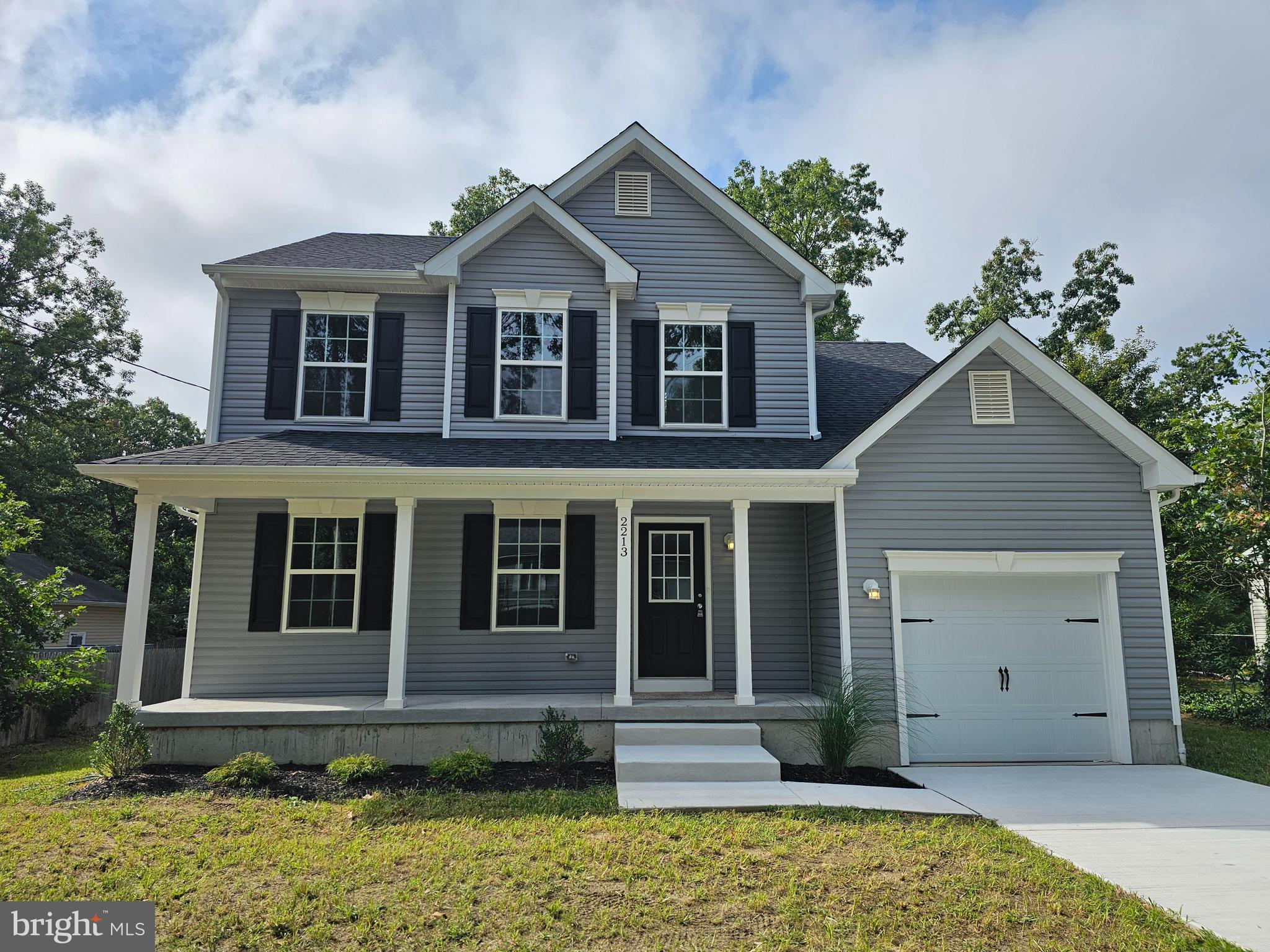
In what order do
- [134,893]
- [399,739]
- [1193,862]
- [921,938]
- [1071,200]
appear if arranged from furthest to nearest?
[1071,200] < [399,739] < [1193,862] < [134,893] < [921,938]

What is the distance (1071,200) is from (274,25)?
14.3 meters

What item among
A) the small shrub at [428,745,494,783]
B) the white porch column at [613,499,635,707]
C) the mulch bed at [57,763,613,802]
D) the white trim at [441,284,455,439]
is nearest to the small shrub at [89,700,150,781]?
the mulch bed at [57,763,613,802]

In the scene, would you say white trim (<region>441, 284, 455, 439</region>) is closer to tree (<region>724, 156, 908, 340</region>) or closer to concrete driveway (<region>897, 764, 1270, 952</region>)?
concrete driveway (<region>897, 764, 1270, 952</region>)

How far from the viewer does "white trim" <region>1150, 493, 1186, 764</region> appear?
8375 mm

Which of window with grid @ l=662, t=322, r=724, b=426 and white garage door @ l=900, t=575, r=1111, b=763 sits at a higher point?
window with grid @ l=662, t=322, r=724, b=426

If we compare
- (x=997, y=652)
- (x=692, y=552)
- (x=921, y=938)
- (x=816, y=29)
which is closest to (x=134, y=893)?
(x=921, y=938)

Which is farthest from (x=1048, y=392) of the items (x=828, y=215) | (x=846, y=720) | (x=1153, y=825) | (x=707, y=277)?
(x=828, y=215)

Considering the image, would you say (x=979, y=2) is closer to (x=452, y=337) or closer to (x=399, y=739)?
(x=452, y=337)

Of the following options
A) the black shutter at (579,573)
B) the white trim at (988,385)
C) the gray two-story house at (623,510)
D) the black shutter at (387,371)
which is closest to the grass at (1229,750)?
the gray two-story house at (623,510)

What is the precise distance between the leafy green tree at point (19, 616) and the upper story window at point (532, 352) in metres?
6.28

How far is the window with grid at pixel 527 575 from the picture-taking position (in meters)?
9.65

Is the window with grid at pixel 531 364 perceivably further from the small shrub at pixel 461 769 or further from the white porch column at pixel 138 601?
the small shrub at pixel 461 769

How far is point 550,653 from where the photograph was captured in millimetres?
9594

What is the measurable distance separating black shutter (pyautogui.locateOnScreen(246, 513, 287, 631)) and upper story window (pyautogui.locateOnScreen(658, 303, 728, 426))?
5.15 m
